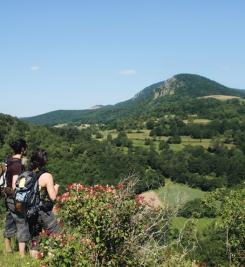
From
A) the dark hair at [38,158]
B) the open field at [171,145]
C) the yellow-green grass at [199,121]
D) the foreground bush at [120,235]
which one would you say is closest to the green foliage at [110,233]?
the foreground bush at [120,235]

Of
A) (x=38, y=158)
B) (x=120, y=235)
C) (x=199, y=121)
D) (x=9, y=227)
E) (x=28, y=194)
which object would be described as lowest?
(x=199, y=121)

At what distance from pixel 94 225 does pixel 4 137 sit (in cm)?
9860

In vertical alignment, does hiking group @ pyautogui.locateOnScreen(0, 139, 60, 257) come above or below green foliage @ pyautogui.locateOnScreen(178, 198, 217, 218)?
above

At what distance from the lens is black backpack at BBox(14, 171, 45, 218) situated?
8031 mm

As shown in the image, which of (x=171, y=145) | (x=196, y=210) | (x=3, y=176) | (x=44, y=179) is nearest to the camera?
(x=44, y=179)

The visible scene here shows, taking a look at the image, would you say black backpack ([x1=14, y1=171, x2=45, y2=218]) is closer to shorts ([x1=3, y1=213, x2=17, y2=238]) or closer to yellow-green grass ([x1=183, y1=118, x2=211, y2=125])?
shorts ([x1=3, y1=213, x2=17, y2=238])

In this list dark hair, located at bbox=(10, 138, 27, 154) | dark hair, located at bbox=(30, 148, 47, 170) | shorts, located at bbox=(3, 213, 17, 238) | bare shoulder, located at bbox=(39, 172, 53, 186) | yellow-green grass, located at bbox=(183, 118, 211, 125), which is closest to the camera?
dark hair, located at bbox=(30, 148, 47, 170)

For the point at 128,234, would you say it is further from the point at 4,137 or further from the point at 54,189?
the point at 4,137

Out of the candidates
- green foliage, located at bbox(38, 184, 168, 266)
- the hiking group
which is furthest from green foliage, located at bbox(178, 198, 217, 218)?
the hiking group

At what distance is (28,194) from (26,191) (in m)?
0.06

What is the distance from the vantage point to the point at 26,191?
26.4ft

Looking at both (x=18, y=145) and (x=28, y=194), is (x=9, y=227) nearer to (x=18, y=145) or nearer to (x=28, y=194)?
(x=28, y=194)

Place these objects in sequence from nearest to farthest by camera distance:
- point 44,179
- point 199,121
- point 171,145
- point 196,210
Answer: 1. point 44,179
2. point 196,210
3. point 171,145
4. point 199,121

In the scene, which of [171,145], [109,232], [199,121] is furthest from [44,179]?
[199,121]
